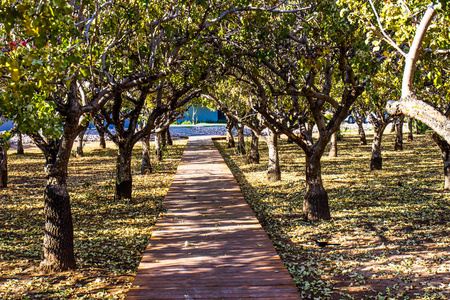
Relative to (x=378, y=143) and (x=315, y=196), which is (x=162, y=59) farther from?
(x=378, y=143)

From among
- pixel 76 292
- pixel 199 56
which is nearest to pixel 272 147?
pixel 199 56

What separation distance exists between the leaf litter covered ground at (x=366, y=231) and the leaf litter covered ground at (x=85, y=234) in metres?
3.00

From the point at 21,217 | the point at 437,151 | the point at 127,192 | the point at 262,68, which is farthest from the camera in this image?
the point at 437,151

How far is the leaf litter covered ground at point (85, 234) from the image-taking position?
657 cm

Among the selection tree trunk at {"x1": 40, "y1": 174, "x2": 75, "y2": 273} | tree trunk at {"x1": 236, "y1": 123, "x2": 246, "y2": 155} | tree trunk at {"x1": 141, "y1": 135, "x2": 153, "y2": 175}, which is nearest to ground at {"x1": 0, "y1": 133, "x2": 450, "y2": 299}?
tree trunk at {"x1": 40, "y1": 174, "x2": 75, "y2": 273}

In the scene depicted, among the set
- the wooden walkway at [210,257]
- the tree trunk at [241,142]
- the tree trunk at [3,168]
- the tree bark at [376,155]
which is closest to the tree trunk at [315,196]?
the wooden walkway at [210,257]

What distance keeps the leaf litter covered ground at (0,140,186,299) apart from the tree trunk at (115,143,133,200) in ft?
1.22

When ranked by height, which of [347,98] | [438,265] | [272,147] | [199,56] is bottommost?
[438,265]

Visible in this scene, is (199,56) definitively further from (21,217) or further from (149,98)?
(149,98)

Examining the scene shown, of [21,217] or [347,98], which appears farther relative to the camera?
[21,217]

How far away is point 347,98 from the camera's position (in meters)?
9.50

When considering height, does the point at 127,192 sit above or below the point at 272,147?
below

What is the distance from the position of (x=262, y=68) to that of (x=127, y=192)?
6.91 meters

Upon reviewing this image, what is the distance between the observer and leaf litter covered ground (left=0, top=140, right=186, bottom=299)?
6.57 meters
